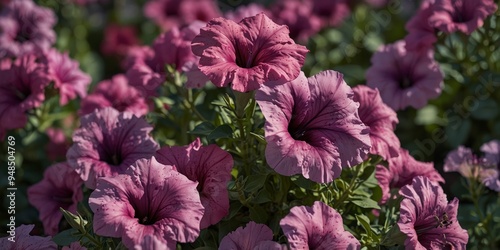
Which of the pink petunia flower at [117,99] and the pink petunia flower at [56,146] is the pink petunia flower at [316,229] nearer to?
the pink petunia flower at [117,99]

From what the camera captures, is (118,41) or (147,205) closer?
(147,205)

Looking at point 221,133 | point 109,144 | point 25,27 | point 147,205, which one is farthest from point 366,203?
point 25,27

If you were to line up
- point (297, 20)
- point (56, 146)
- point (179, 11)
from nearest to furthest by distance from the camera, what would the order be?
point (56, 146), point (297, 20), point (179, 11)

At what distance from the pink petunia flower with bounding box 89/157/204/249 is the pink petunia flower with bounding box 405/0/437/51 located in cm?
98

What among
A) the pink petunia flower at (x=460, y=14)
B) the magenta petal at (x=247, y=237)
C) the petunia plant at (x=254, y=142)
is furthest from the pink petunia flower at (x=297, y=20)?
the magenta petal at (x=247, y=237)

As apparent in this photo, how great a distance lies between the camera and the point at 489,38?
7.09ft

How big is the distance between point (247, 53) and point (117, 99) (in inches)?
30.6

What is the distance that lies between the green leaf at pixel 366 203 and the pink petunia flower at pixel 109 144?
0.55m

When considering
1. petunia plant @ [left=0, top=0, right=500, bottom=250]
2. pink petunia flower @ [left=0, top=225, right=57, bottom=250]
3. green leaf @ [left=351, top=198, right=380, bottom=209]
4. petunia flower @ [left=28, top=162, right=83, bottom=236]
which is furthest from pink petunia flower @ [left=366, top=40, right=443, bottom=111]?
pink petunia flower @ [left=0, top=225, right=57, bottom=250]

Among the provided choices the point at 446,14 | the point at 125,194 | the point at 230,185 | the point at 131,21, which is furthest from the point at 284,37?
the point at 131,21

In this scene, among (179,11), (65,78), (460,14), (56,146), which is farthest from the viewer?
(179,11)

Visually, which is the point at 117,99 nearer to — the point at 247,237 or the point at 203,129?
the point at 203,129

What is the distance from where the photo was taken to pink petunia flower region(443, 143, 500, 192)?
188 cm

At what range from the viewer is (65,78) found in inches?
86.3
